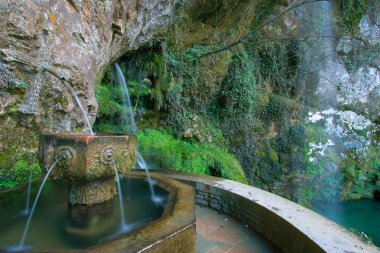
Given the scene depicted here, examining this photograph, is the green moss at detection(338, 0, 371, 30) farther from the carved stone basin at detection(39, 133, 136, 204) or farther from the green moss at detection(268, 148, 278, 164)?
the carved stone basin at detection(39, 133, 136, 204)

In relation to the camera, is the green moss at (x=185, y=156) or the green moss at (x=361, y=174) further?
the green moss at (x=361, y=174)

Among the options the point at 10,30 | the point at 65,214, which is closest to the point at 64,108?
the point at 10,30

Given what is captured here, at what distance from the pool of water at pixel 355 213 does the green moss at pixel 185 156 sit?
16.8ft

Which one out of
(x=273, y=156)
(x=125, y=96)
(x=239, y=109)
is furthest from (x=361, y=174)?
(x=125, y=96)

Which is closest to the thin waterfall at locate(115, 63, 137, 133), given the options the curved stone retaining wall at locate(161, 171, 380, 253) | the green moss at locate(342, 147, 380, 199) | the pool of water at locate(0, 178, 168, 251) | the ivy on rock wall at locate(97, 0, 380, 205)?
the ivy on rock wall at locate(97, 0, 380, 205)

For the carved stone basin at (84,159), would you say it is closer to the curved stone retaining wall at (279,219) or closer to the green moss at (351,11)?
the curved stone retaining wall at (279,219)

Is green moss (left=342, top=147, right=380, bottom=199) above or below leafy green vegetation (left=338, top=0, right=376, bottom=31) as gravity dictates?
below

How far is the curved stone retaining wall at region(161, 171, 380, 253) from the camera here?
200 centimetres

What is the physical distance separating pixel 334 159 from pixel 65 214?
11455 millimetres

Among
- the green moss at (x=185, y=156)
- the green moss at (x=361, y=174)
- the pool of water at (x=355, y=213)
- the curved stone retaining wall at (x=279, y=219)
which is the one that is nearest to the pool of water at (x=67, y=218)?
the curved stone retaining wall at (x=279, y=219)

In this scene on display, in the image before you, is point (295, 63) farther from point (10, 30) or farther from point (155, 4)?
point (10, 30)

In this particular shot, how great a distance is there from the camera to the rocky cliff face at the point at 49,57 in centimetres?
326

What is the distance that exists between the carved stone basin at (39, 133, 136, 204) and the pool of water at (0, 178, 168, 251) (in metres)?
0.16

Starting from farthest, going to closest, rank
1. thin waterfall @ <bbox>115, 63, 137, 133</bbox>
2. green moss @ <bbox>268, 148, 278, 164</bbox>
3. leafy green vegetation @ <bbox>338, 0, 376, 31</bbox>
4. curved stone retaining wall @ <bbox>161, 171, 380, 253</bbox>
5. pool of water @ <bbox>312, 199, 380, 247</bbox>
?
leafy green vegetation @ <bbox>338, 0, 376, 31</bbox>
green moss @ <bbox>268, 148, 278, 164</bbox>
pool of water @ <bbox>312, 199, 380, 247</bbox>
thin waterfall @ <bbox>115, 63, 137, 133</bbox>
curved stone retaining wall @ <bbox>161, 171, 380, 253</bbox>
